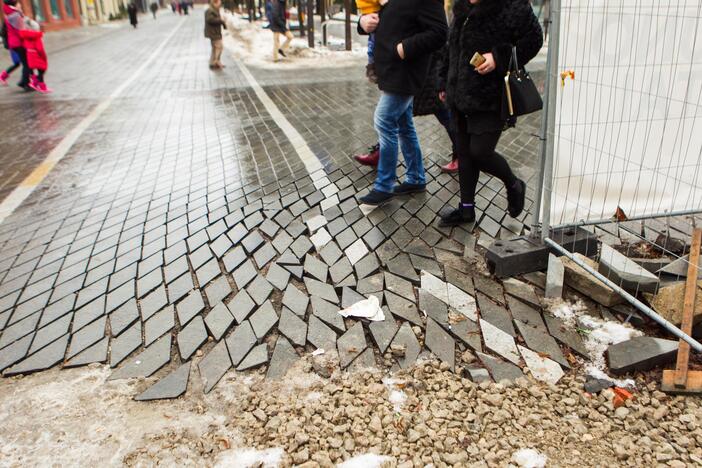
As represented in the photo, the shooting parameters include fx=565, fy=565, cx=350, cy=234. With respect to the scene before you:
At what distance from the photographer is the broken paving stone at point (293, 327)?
9.68 ft

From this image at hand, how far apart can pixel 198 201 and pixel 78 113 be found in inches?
224

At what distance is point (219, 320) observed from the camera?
3158mm

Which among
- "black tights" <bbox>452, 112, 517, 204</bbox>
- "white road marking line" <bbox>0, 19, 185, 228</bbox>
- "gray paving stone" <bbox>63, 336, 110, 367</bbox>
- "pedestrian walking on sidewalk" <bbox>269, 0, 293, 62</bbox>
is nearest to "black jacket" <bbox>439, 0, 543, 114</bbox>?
"black tights" <bbox>452, 112, 517, 204</bbox>

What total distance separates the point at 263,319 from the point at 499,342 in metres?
1.27

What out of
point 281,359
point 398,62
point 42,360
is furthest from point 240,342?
point 398,62

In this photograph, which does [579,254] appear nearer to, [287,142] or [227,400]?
[227,400]

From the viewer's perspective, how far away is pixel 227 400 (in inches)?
100

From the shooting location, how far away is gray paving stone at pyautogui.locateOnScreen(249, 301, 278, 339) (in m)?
3.03

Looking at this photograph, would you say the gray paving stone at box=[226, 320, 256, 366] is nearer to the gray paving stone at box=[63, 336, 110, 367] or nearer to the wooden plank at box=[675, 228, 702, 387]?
the gray paving stone at box=[63, 336, 110, 367]

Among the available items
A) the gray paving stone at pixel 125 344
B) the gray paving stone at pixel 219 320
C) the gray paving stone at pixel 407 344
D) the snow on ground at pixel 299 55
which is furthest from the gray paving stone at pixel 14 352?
the snow on ground at pixel 299 55

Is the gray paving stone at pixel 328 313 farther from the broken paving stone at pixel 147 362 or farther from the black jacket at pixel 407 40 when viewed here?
the black jacket at pixel 407 40

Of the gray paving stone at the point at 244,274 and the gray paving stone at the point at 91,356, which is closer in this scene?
the gray paving stone at the point at 91,356

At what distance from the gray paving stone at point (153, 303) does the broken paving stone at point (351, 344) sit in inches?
45.5

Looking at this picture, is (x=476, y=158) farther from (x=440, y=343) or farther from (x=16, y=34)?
(x=16, y=34)
